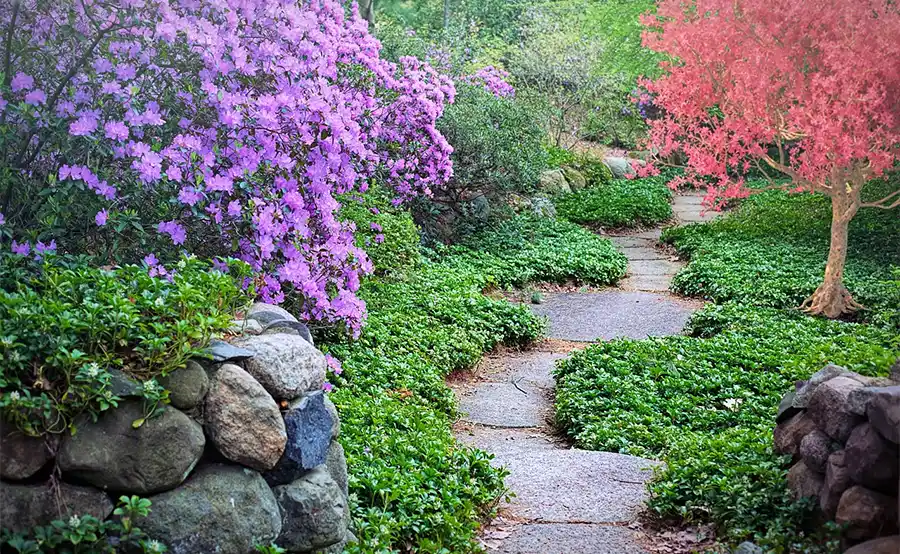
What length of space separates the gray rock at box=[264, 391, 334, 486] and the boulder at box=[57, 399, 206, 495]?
1.30 ft

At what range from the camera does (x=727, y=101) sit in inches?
344

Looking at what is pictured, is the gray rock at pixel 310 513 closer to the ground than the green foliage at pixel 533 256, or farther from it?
closer to the ground

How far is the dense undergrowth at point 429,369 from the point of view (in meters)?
3.75

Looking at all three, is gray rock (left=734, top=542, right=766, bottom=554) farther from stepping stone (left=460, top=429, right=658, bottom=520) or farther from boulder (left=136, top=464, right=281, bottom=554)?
boulder (left=136, top=464, right=281, bottom=554)

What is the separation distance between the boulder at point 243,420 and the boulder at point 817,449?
212cm

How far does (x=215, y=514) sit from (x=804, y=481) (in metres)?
2.37

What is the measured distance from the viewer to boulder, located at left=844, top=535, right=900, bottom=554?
9.57 ft

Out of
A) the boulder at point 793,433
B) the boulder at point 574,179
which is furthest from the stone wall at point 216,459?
the boulder at point 574,179

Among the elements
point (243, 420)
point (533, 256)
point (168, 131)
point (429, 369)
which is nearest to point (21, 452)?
point (243, 420)

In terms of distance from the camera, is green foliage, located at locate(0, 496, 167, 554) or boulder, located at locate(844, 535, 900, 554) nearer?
green foliage, located at locate(0, 496, 167, 554)

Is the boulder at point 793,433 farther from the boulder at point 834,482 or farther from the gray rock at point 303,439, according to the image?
the gray rock at point 303,439

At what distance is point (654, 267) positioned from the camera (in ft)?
36.2

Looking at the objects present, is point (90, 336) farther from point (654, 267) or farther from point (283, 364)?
point (654, 267)

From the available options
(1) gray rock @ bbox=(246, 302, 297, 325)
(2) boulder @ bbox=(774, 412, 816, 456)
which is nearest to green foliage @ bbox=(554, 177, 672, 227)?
(2) boulder @ bbox=(774, 412, 816, 456)
